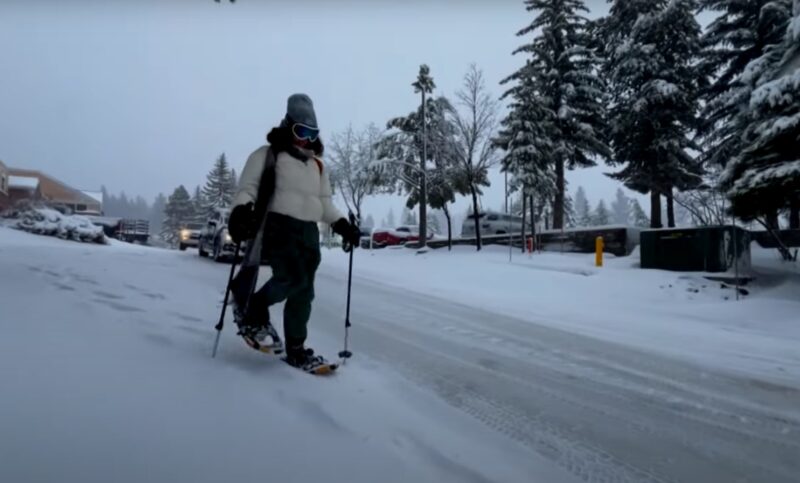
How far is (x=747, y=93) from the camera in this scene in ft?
44.5

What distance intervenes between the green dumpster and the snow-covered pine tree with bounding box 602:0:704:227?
31.6 ft

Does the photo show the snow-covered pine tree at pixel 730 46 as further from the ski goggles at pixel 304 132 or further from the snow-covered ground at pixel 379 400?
the ski goggles at pixel 304 132

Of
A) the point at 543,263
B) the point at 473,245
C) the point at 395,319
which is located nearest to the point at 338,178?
the point at 473,245

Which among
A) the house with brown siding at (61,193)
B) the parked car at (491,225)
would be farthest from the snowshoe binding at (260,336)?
the house with brown siding at (61,193)

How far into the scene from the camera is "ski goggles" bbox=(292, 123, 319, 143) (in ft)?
10.9

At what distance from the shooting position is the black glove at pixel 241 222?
296 centimetres

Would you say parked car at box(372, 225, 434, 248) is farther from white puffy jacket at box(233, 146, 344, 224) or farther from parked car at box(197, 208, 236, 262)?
white puffy jacket at box(233, 146, 344, 224)

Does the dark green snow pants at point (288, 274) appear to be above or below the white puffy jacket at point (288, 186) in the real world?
below

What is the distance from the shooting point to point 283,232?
3166 millimetres

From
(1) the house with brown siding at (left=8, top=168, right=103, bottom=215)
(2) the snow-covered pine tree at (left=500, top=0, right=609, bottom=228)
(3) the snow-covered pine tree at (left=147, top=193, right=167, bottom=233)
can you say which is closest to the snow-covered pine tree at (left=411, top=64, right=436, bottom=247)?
(2) the snow-covered pine tree at (left=500, top=0, right=609, bottom=228)

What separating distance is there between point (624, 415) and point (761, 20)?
73.4 feet

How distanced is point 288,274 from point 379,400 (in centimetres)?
105

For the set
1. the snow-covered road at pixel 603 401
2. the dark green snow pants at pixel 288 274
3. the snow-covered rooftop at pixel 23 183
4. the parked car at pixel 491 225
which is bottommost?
the snow-covered road at pixel 603 401

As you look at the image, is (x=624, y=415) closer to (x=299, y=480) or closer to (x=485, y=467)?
(x=485, y=467)
